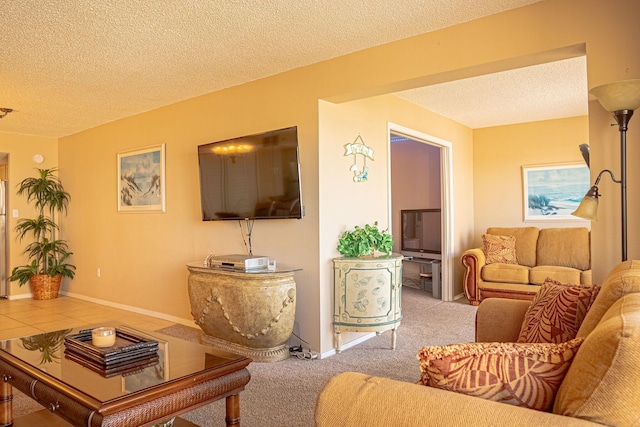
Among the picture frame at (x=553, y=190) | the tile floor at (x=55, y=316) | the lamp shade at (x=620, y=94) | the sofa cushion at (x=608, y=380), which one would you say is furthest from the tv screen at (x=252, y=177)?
the picture frame at (x=553, y=190)

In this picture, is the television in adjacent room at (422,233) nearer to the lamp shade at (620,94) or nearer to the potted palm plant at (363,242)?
the potted palm plant at (363,242)

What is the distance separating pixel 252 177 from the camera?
3.92 m

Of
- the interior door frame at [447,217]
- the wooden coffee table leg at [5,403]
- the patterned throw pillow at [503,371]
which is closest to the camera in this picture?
the patterned throw pillow at [503,371]

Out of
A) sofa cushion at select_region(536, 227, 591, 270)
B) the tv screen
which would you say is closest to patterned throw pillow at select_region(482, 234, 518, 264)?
sofa cushion at select_region(536, 227, 591, 270)

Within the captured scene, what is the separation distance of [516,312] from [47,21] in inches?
132

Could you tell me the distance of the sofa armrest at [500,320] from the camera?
92.1 inches

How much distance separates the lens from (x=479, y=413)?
94 centimetres

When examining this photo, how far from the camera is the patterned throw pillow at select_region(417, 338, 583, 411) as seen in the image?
1049 mm

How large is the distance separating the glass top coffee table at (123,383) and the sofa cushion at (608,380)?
1393 millimetres

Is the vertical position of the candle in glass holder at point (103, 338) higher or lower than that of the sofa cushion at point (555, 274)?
higher

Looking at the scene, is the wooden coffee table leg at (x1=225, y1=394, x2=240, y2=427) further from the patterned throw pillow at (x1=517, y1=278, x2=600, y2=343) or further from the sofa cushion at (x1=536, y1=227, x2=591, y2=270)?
the sofa cushion at (x1=536, y1=227, x2=591, y2=270)

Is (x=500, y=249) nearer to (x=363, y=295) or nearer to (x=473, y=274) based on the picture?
(x=473, y=274)

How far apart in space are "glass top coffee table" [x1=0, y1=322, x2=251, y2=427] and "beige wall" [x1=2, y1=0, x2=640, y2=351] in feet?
5.58

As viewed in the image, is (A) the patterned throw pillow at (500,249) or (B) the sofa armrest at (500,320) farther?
(A) the patterned throw pillow at (500,249)
